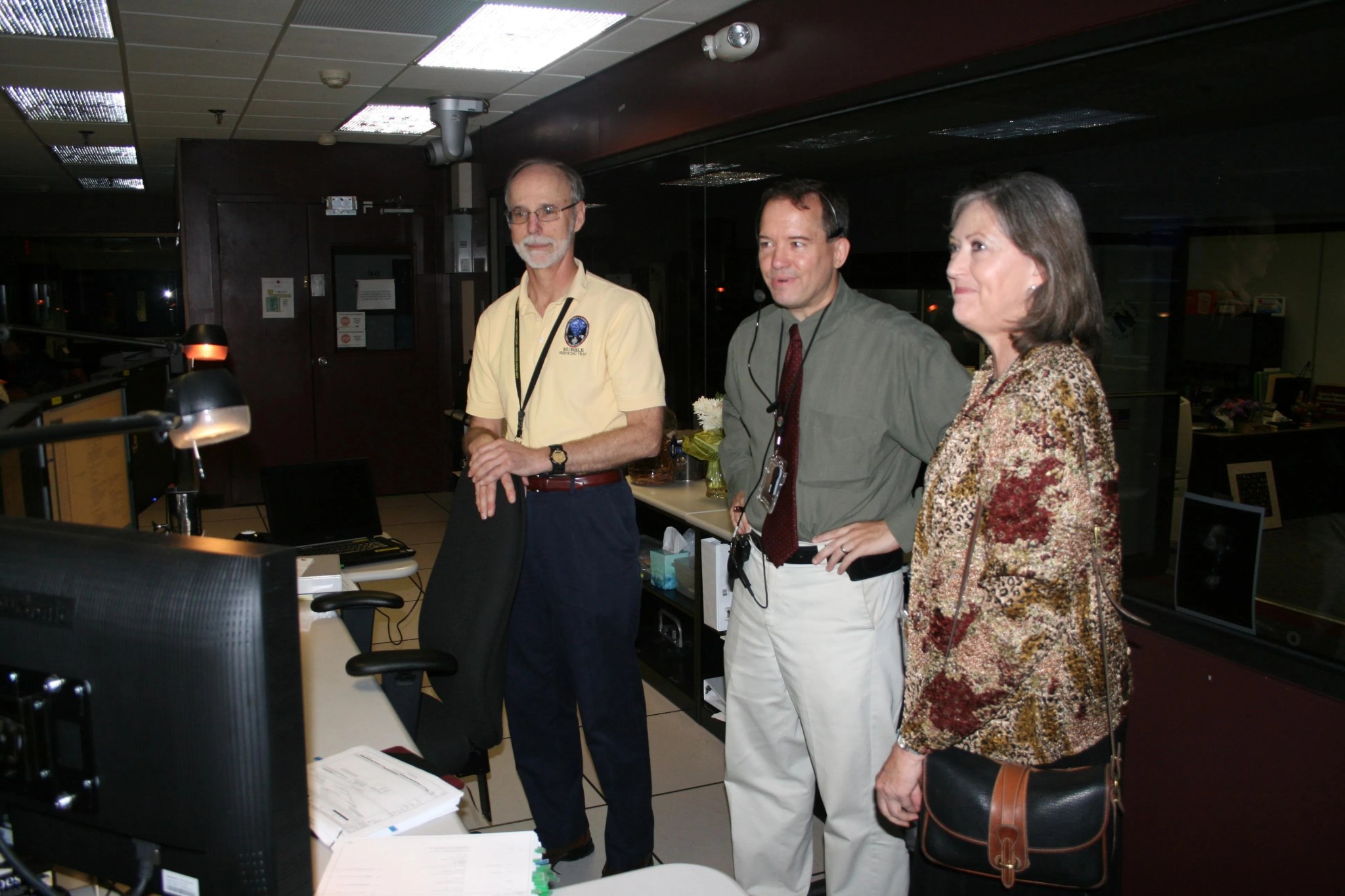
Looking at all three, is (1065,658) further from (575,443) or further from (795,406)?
(575,443)

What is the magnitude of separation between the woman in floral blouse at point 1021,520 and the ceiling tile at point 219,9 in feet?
11.9

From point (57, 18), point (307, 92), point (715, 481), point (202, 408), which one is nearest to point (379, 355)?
point (307, 92)

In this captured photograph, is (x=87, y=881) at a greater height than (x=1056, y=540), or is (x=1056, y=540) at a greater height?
(x=1056, y=540)

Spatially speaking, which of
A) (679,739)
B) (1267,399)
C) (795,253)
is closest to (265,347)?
(679,739)

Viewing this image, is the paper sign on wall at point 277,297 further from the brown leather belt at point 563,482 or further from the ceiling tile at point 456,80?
the brown leather belt at point 563,482

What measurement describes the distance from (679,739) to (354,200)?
5.78m

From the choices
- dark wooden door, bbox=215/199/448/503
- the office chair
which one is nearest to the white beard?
the office chair

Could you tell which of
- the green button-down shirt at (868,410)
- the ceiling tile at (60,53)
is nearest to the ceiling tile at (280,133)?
the ceiling tile at (60,53)

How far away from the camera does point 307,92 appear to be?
585 cm

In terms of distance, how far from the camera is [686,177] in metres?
4.51

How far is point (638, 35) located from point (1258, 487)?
3.36 m

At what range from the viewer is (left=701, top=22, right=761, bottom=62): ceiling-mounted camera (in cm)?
371

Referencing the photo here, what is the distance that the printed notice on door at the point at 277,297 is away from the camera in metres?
7.73

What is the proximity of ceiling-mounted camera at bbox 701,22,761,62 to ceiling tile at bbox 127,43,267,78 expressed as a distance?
253 centimetres
